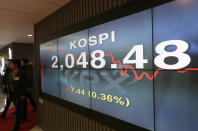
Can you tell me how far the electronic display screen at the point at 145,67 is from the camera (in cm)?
110

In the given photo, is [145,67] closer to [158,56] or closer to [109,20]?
[158,56]

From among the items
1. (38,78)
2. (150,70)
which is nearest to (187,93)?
(150,70)

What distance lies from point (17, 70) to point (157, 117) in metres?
3.28

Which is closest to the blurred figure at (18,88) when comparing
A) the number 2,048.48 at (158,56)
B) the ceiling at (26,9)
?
the ceiling at (26,9)

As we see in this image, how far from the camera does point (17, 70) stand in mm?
3412

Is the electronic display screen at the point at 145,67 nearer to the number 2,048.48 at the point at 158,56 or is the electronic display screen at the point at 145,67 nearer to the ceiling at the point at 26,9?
the number 2,048.48 at the point at 158,56

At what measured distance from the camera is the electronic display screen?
1.10 metres

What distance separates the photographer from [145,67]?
53.8 inches

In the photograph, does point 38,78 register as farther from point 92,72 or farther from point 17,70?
point 92,72

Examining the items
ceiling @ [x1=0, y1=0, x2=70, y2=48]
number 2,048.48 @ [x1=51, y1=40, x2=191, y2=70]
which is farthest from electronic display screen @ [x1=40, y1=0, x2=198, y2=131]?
ceiling @ [x1=0, y1=0, x2=70, y2=48]

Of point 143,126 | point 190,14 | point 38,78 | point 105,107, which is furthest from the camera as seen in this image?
point 38,78

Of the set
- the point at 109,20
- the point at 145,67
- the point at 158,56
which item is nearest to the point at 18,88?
the point at 109,20

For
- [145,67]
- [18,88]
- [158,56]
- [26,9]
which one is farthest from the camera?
[18,88]

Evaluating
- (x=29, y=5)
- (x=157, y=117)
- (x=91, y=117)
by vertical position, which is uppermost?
(x=29, y=5)
